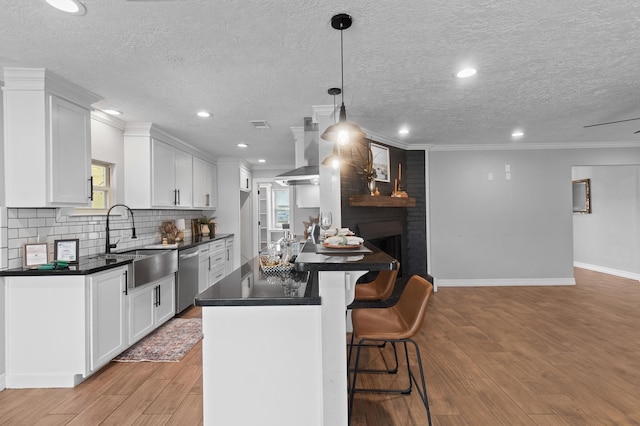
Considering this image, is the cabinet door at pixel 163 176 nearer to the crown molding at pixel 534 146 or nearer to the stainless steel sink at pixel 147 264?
the stainless steel sink at pixel 147 264

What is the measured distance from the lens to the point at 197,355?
3162mm

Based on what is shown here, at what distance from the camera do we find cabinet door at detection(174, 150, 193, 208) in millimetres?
4918

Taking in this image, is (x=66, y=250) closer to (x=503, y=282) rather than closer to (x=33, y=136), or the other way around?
(x=33, y=136)

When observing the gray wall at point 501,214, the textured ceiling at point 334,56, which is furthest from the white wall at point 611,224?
the textured ceiling at point 334,56

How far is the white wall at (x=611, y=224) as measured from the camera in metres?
6.11

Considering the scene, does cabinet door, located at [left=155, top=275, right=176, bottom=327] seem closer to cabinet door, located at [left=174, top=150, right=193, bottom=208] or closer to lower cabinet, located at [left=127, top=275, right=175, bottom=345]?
lower cabinet, located at [left=127, top=275, right=175, bottom=345]

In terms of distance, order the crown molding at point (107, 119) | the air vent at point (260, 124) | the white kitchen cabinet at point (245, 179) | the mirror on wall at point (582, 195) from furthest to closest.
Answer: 1. the mirror on wall at point (582, 195)
2. the white kitchen cabinet at point (245, 179)
3. the air vent at point (260, 124)
4. the crown molding at point (107, 119)

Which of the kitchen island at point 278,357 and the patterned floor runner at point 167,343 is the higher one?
the kitchen island at point 278,357

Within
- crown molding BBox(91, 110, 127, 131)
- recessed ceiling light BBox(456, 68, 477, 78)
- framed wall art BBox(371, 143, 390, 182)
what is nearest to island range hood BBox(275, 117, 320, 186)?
framed wall art BBox(371, 143, 390, 182)

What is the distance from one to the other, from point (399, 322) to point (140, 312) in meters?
2.62

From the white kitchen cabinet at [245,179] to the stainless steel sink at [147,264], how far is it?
3049 mm

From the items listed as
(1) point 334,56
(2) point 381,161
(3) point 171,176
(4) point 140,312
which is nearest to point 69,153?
(4) point 140,312

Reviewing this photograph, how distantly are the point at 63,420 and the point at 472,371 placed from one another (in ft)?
9.91

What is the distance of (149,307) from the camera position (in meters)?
3.54
